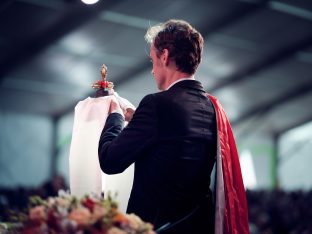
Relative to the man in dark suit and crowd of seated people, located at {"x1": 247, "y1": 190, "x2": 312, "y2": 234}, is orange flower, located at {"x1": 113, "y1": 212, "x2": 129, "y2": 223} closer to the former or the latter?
the man in dark suit

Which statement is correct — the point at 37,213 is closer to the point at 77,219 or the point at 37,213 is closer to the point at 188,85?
the point at 77,219

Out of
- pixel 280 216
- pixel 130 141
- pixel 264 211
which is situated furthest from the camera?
pixel 264 211

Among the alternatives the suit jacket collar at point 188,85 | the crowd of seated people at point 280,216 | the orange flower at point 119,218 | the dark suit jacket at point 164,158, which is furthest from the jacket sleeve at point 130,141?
the crowd of seated people at point 280,216

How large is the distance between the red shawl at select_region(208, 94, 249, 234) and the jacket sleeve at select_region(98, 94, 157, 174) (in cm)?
31

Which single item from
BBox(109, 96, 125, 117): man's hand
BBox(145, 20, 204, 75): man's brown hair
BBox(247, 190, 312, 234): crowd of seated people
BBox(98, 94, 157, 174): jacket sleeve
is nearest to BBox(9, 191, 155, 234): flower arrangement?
BBox(98, 94, 157, 174): jacket sleeve

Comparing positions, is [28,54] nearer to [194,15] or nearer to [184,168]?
[194,15]

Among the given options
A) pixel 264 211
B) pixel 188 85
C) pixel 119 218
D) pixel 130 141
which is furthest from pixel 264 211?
pixel 119 218

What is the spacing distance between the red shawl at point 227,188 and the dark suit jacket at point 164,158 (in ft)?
0.23

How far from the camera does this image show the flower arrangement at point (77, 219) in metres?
1.58

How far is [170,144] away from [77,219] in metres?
0.61

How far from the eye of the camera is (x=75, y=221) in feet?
5.20

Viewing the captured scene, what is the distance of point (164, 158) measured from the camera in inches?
83.0

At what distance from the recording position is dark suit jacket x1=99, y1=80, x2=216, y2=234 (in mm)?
2076

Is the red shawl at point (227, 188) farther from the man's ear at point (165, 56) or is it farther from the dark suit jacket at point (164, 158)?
the man's ear at point (165, 56)
